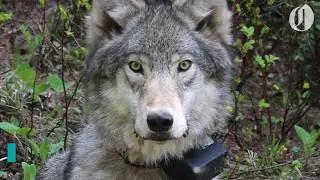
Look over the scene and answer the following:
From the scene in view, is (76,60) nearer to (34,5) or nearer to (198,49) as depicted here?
(34,5)

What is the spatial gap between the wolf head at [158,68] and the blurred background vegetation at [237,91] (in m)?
0.83

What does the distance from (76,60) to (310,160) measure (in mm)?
2741

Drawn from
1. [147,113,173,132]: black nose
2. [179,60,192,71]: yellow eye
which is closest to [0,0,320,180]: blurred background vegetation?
[179,60,192,71]: yellow eye

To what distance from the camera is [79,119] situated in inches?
245

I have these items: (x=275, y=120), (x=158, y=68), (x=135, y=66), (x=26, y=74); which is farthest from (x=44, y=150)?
(x=275, y=120)

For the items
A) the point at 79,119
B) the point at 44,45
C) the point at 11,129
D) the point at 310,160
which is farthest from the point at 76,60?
the point at 310,160

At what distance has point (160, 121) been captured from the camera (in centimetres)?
337

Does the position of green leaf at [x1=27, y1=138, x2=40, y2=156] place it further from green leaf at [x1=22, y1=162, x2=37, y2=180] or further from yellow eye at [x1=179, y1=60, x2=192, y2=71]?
yellow eye at [x1=179, y1=60, x2=192, y2=71]

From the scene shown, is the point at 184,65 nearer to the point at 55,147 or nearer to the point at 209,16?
the point at 209,16

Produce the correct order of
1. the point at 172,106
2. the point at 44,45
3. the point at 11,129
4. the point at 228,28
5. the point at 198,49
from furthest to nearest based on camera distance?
the point at 44,45, the point at 11,129, the point at 228,28, the point at 198,49, the point at 172,106

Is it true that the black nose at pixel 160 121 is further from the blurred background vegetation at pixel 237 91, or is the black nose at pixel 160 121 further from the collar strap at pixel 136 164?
the blurred background vegetation at pixel 237 91

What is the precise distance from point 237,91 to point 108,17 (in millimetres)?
2192

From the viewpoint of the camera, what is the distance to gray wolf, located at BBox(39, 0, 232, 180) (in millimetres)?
3611

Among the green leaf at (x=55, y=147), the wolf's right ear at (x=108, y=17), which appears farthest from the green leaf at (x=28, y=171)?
the wolf's right ear at (x=108, y=17)
